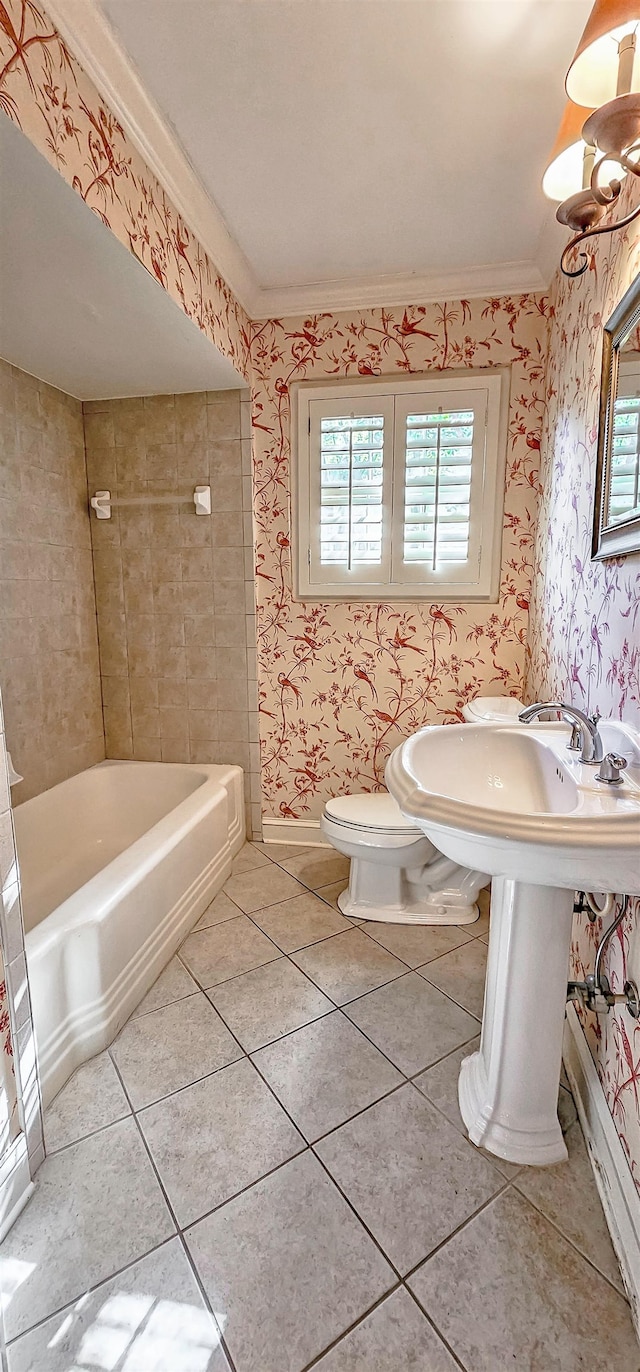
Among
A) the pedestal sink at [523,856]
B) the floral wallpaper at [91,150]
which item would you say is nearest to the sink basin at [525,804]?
the pedestal sink at [523,856]

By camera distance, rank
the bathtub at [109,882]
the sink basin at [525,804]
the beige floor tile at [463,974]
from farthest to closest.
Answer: the beige floor tile at [463,974], the bathtub at [109,882], the sink basin at [525,804]

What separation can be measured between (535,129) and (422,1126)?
245cm

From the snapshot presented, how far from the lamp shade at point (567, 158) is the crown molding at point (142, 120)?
95 cm

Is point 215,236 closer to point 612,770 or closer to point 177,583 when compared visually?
point 177,583

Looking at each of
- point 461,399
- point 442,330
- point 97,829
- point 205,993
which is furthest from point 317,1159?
point 442,330

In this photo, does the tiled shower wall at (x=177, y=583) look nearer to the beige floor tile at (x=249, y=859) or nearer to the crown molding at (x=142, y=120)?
the beige floor tile at (x=249, y=859)

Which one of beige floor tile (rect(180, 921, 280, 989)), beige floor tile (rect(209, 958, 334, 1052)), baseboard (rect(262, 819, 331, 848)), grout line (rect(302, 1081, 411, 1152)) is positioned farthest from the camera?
baseboard (rect(262, 819, 331, 848))

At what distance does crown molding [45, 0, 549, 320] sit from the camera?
1.20 metres

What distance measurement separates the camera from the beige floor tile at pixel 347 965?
1.75 metres

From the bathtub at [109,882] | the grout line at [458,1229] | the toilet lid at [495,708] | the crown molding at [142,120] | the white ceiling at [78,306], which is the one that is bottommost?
the grout line at [458,1229]

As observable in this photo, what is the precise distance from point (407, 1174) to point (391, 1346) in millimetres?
281

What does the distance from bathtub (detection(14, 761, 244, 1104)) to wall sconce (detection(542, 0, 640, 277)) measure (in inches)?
70.7

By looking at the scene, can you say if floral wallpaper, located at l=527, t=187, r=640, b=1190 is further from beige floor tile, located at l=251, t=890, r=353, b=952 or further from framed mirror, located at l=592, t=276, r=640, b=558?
beige floor tile, located at l=251, t=890, r=353, b=952

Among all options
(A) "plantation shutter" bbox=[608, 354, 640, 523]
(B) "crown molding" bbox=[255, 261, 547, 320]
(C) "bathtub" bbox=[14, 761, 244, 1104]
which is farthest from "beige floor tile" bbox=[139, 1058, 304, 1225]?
(B) "crown molding" bbox=[255, 261, 547, 320]
